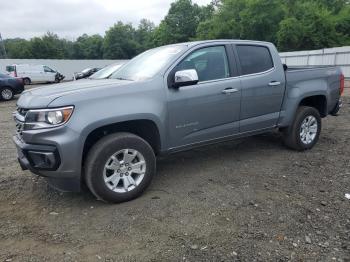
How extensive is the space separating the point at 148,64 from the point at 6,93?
13.9 m

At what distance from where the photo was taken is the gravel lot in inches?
134

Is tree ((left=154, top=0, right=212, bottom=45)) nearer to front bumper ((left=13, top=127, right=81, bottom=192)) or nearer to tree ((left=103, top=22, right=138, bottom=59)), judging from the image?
tree ((left=103, top=22, right=138, bottom=59))

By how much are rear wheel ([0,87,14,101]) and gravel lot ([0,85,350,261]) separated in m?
12.2

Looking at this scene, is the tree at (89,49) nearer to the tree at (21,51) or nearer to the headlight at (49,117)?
the tree at (21,51)

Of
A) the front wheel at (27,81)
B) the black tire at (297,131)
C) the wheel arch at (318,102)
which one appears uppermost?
the wheel arch at (318,102)

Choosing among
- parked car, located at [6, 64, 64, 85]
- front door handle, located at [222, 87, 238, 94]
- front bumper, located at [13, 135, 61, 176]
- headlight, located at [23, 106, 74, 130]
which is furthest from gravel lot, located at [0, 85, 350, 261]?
parked car, located at [6, 64, 64, 85]

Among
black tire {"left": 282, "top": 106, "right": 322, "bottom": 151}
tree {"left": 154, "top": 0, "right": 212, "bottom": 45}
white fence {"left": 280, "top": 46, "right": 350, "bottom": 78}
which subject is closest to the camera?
black tire {"left": 282, "top": 106, "right": 322, "bottom": 151}

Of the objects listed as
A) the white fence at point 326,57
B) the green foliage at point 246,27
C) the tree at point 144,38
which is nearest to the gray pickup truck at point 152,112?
the white fence at point 326,57

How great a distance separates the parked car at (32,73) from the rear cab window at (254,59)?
2938 centimetres

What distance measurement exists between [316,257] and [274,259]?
37cm

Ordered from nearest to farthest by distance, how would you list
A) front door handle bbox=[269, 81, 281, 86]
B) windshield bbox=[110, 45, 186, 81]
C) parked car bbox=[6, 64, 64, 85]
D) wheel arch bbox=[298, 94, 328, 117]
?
windshield bbox=[110, 45, 186, 81] → front door handle bbox=[269, 81, 281, 86] → wheel arch bbox=[298, 94, 328, 117] → parked car bbox=[6, 64, 64, 85]

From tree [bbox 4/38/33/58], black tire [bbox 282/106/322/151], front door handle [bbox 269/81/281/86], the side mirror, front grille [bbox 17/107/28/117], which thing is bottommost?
black tire [bbox 282/106/322/151]

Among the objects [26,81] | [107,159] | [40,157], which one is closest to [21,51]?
[26,81]

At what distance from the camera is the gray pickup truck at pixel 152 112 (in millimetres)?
3949
